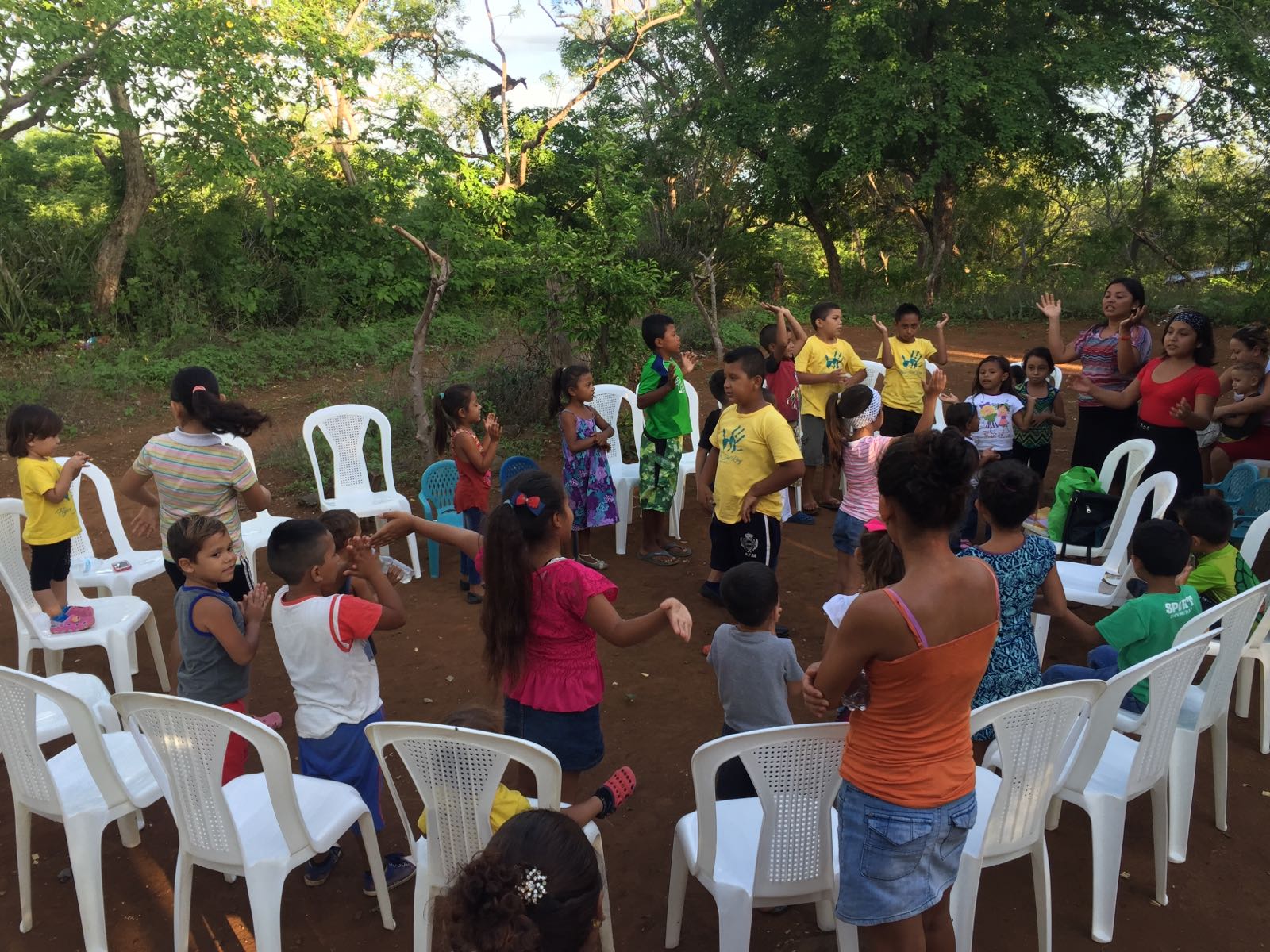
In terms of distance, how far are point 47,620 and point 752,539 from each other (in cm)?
336

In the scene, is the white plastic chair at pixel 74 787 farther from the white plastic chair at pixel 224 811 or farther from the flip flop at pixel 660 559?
the flip flop at pixel 660 559

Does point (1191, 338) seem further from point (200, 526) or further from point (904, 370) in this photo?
point (200, 526)

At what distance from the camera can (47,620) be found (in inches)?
156

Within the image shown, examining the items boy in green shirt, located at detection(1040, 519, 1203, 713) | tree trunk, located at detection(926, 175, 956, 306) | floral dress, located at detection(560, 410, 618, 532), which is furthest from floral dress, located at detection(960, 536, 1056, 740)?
tree trunk, located at detection(926, 175, 956, 306)

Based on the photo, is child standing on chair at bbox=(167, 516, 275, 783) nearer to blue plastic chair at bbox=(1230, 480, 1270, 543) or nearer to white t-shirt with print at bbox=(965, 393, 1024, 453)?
white t-shirt with print at bbox=(965, 393, 1024, 453)

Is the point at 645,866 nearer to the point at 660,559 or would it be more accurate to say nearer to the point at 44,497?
the point at 660,559

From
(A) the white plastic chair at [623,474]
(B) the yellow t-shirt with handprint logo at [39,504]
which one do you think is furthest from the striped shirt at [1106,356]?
(B) the yellow t-shirt with handprint logo at [39,504]

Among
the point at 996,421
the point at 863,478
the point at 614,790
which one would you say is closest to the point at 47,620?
the point at 614,790

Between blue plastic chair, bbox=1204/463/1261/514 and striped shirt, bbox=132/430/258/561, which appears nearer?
striped shirt, bbox=132/430/258/561

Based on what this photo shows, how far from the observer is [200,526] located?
294 centimetres

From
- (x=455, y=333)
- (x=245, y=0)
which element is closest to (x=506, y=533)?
(x=455, y=333)

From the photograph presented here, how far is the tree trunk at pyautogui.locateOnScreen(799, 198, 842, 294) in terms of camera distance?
1777 centimetres

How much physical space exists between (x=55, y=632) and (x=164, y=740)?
79.4 inches

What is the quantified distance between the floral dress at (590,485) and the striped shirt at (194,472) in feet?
7.29
